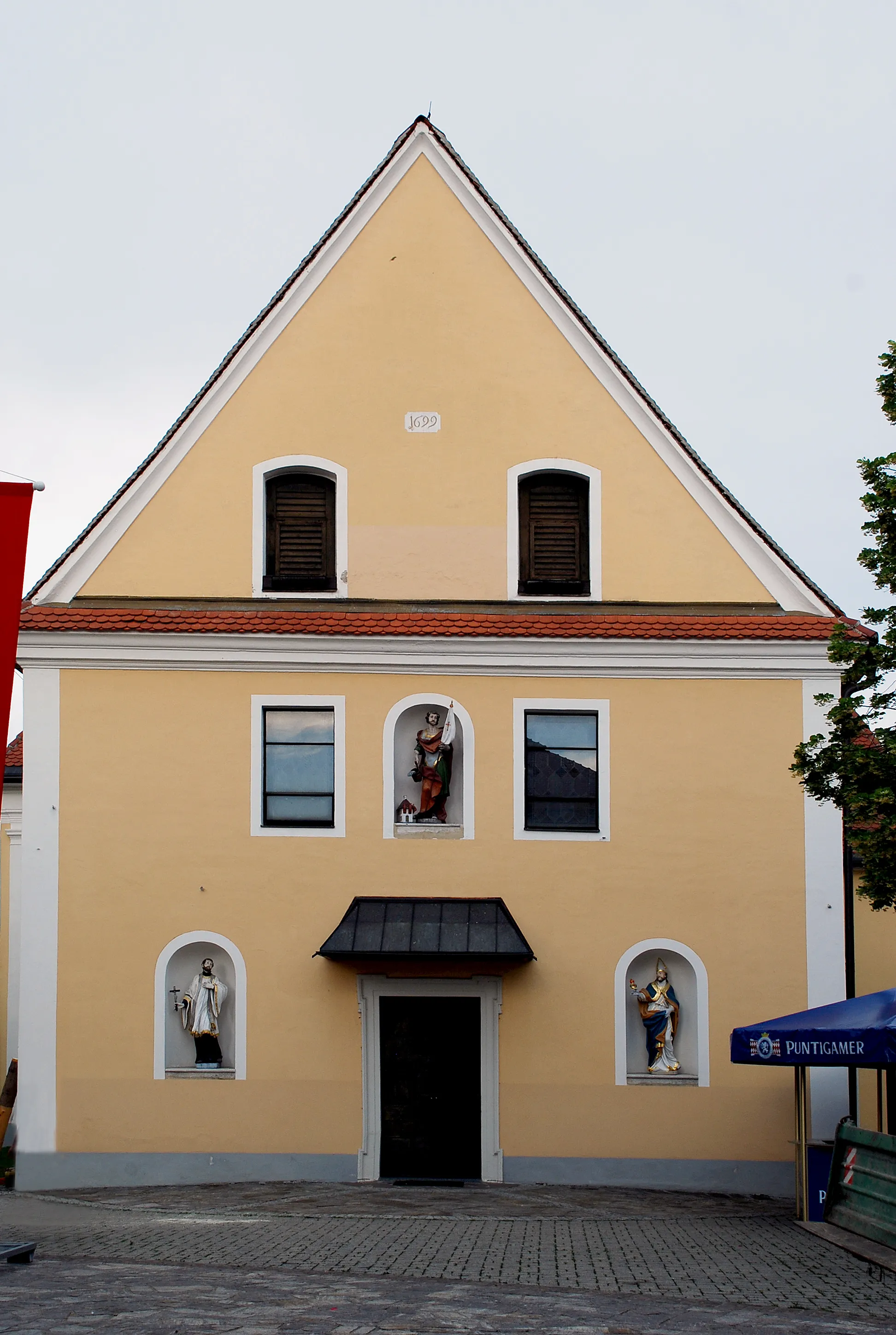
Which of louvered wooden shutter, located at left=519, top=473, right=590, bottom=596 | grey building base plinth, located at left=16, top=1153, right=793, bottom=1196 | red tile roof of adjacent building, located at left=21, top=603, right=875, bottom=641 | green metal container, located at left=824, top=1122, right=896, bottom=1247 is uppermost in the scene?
louvered wooden shutter, located at left=519, top=473, right=590, bottom=596

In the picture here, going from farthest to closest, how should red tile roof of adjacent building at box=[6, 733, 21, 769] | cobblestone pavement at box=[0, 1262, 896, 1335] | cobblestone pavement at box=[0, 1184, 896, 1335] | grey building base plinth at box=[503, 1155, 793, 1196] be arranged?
1. red tile roof of adjacent building at box=[6, 733, 21, 769]
2. grey building base plinth at box=[503, 1155, 793, 1196]
3. cobblestone pavement at box=[0, 1184, 896, 1335]
4. cobblestone pavement at box=[0, 1262, 896, 1335]

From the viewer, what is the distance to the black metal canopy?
18062 millimetres

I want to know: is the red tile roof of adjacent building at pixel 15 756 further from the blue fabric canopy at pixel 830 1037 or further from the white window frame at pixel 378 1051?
the blue fabric canopy at pixel 830 1037

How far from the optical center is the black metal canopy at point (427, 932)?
18062 mm

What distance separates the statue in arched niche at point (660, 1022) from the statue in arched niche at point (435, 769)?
330 cm

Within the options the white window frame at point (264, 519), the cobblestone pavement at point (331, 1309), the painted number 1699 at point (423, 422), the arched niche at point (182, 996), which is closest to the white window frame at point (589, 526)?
the painted number 1699 at point (423, 422)

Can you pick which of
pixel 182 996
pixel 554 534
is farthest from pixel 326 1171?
pixel 554 534

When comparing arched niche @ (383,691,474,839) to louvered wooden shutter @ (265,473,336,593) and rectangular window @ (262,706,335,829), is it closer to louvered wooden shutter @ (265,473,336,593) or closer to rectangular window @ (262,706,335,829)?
rectangular window @ (262,706,335,829)

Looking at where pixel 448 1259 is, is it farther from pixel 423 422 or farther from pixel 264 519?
pixel 423 422

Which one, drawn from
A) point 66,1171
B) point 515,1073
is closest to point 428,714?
point 515,1073

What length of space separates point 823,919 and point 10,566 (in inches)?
463

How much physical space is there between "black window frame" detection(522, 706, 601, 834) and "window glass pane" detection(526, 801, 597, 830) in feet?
0.04

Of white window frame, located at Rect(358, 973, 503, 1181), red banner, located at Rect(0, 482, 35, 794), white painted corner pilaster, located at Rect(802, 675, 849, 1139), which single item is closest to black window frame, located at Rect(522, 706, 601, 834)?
white window frame, located at Rect(358, 973, 503, 1181)

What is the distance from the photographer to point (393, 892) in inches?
744
